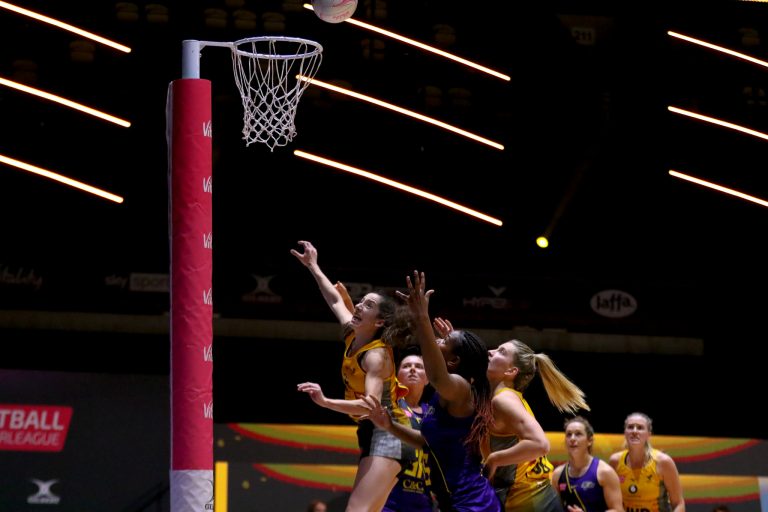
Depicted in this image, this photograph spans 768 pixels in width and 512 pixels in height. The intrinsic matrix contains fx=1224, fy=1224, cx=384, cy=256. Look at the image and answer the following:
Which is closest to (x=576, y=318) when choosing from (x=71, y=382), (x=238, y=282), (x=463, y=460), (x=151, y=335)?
(x=238, y=282)

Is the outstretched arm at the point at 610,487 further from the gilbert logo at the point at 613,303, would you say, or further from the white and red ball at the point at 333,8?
the gilbert logo at the point at 613,303

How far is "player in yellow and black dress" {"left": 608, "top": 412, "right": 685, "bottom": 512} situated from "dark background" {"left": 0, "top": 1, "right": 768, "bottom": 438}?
3.89 meters

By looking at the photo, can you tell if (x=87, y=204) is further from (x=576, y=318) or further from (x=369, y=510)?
(x=369, y=510)

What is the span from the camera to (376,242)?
15570mm

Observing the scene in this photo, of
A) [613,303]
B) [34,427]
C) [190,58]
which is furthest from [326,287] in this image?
[613,303]

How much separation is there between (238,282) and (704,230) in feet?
20.1

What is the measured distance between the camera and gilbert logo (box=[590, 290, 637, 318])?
15820 millimetres

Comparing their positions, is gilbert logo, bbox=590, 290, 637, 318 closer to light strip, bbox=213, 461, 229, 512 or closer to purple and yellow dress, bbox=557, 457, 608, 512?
light strip, bbox=213, 461, 229, 512

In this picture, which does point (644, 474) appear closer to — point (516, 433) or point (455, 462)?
point (516, 433)

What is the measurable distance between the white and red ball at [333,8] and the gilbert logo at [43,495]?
8.09 m

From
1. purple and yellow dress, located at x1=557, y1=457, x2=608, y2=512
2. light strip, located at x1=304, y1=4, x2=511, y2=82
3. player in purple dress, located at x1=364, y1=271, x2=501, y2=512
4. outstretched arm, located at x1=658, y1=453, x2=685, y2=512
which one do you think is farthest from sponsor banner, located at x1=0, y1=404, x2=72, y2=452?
player in purple dress, located at x1=364, y1=271, x2=501, y2=512

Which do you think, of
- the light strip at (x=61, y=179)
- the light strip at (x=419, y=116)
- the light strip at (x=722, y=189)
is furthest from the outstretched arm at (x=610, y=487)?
the light strip at (x=61, y=179)

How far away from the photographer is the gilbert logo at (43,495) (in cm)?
1421

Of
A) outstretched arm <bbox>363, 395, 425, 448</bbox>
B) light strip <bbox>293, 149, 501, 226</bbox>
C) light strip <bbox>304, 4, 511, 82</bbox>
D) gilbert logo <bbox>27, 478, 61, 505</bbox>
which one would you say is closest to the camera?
outstretched arm <bbox>363, 395, 425, 448</bbox>
